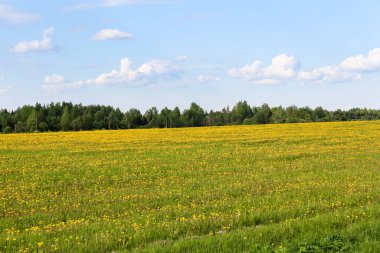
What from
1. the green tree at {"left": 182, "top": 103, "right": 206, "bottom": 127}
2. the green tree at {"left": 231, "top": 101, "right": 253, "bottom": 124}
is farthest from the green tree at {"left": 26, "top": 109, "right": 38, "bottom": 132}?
the green tree at {"left": 231, "top": 101, "right": 253, "bottom": 124}

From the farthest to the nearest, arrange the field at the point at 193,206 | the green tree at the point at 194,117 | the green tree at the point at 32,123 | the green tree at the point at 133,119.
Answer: the green tree at the point at 194,117
the green tree at the point at 133,119
the green tree at the point at 32,123
the field at the point at 193,206

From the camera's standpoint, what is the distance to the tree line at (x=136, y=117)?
11931 centimetres

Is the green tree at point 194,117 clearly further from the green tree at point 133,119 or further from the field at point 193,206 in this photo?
the field at point 193,206

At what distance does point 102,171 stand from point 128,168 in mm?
1534

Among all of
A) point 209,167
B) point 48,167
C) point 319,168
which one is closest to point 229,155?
point 209,167

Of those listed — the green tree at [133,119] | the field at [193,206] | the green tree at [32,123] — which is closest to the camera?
the field at [193,206]

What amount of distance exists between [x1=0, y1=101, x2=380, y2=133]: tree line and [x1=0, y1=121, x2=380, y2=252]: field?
98.3m

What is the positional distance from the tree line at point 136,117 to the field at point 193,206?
323 ft

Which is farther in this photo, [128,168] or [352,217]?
[128,168]

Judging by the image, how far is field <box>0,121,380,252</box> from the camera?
8180mm

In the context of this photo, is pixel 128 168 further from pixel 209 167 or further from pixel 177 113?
pixel 177 113

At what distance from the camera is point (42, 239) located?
341 inches

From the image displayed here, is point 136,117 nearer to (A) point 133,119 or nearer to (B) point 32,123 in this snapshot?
(A) point 133,119

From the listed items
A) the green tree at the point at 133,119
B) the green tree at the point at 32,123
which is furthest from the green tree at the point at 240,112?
the green tree at the point at 32,123
